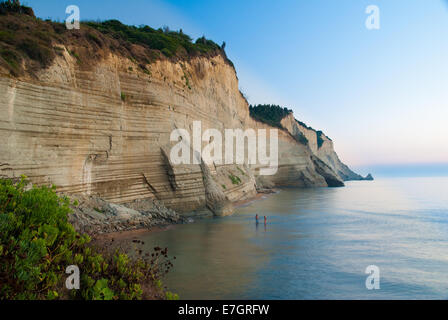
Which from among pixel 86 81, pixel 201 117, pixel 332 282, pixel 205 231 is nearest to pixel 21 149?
pixel 86 81

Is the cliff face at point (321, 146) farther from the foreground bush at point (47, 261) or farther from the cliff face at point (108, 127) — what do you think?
the foreground bush at point (47, 261)

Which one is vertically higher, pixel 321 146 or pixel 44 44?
pixel 321 146

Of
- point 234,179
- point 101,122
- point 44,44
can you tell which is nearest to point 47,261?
point 101,122

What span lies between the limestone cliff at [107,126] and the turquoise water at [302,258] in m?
3.61

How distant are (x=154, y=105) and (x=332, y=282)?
627 inches

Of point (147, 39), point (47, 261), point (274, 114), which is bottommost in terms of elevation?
point (47, 261)

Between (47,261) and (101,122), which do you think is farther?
(101,122)

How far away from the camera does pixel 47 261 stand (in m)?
5.13

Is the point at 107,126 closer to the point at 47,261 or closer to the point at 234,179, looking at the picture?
the point at 47,261

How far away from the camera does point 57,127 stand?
49.4 feet

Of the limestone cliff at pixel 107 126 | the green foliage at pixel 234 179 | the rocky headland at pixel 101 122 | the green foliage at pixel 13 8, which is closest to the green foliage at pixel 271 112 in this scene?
the green foliage at pixel 234 179

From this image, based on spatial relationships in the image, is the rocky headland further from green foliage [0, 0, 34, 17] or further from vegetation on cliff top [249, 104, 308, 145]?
vegetation on cliff top [249, 104, 308, 145]

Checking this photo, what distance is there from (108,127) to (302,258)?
1318cm

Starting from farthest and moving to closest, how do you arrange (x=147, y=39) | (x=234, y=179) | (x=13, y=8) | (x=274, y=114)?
(x=274, y=114)
(x=234, y=179)
(x=147, y=39)
(x=13, y=8)
